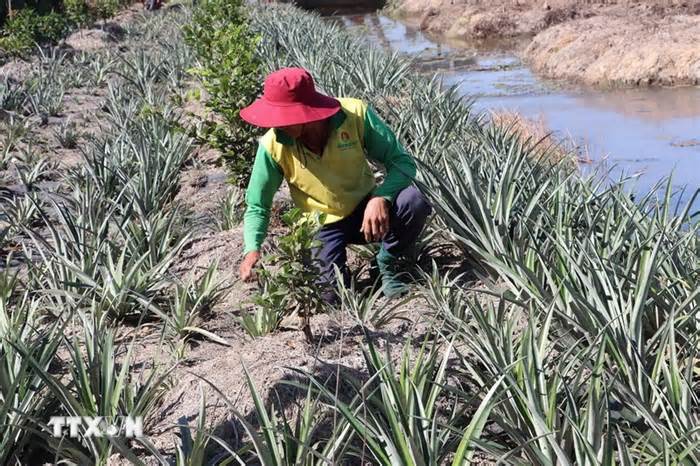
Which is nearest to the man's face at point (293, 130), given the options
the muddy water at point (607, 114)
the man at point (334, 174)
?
the man at point (334, 174)

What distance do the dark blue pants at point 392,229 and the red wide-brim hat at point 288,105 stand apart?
1.53 feet

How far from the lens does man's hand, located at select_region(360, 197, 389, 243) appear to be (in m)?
2.79

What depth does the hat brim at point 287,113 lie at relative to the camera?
8.59 ft

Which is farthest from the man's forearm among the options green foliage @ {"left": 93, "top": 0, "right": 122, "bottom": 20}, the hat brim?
green foliage @ {"left": 93, "top": 0, "right": 122, "bottom": 20}

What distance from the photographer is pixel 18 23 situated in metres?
11.0

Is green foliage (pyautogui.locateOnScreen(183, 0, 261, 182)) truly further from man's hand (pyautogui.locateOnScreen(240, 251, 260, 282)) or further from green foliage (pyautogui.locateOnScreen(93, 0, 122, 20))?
green foliage (pyautogui.locateOnScreen(93, 0, 122, 20))

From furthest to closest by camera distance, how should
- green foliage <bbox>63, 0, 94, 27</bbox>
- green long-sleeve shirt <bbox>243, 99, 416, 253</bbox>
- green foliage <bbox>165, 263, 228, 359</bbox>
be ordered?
green foliage <bbox>63, 0, 94, 27</bbox> → green long-sleeve shirt <bbox>243, 99, 416, 253</bbox> → green foliage <bbox>165, 263, 228, 359</bbox>

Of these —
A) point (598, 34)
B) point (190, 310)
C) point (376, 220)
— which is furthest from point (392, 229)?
point (598, 34)

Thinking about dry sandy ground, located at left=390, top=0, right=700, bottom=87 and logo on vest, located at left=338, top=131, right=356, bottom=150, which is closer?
logo on vest, located at left=338, top=131, right=356, bottom=150

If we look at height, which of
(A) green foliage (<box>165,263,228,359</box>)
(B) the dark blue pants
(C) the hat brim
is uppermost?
(C) the hat brim

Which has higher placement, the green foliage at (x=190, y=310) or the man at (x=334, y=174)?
the man at (x=334, y=174)

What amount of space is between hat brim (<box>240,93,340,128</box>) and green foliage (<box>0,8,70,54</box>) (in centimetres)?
822

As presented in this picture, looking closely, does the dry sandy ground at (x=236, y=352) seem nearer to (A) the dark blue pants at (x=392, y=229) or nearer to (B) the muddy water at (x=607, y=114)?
(A) the dark blue pants at (x=392, y=229)

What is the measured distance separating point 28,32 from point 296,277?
9.33m
